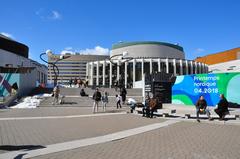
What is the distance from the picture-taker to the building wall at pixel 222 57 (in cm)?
10079

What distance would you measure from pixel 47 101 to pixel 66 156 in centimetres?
1961

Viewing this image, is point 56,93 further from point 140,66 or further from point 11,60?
point 140,66

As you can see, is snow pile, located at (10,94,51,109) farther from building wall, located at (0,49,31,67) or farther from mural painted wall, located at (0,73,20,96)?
building wall, located at (0,49,31,67)

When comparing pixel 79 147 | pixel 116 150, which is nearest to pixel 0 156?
pixel 79 147

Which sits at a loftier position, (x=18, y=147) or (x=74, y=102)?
(x=74, y=102)

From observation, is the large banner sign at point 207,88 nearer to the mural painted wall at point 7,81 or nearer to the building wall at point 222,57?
the mural painted wall at point 7,81

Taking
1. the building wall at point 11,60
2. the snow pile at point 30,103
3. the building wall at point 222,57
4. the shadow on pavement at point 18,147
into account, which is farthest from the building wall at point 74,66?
the shadow on pavement at point 18,147

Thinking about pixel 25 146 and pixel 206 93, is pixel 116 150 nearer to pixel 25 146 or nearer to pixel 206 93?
pixel 25 146

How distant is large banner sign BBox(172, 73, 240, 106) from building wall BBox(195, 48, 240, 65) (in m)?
82.9

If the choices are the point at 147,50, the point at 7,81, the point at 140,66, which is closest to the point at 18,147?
the point at 7,81

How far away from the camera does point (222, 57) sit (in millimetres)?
107500

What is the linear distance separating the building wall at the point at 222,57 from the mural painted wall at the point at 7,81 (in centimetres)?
8823

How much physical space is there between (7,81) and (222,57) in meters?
94.7

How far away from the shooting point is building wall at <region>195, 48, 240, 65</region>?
10079 cm
